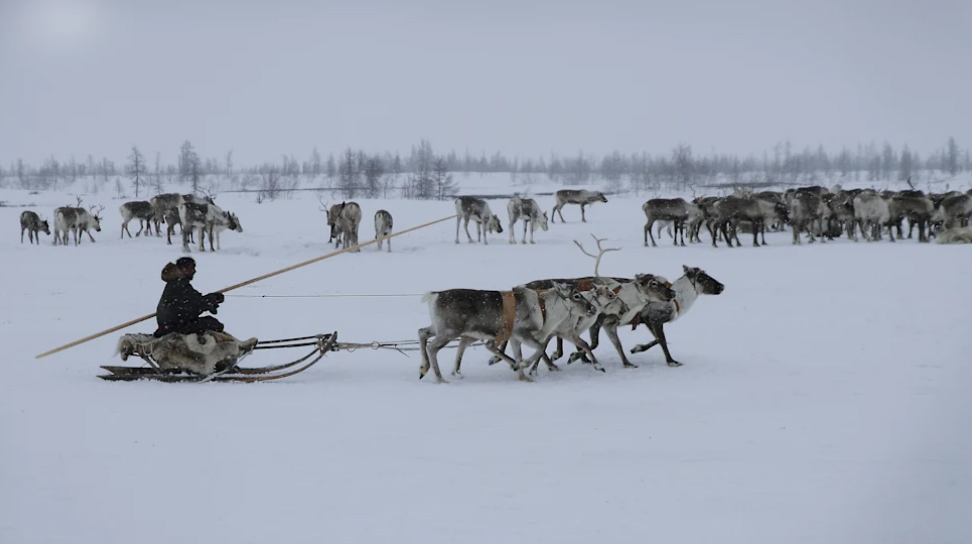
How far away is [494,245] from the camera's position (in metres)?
24.4

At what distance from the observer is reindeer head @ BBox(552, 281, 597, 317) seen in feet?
29.3

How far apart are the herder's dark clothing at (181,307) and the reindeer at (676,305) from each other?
16.6 feet

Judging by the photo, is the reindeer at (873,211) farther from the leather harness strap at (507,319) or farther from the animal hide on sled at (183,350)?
the animal hide on sled at (183,350)

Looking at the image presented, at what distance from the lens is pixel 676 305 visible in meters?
9.73

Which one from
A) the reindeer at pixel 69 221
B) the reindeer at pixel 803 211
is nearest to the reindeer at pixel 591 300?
the reindeer at pixel 803 211

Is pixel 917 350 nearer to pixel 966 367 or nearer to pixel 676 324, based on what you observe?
pixel 966 367

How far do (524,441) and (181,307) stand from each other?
432 cm

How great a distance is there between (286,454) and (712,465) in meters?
A: 3.12

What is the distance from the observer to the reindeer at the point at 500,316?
28.0ft

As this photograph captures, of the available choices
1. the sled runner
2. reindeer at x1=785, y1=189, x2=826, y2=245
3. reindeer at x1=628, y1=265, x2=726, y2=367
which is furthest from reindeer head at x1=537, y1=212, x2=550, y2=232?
the sled runner

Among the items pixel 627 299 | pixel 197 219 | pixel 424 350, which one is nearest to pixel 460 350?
pixel 424 350

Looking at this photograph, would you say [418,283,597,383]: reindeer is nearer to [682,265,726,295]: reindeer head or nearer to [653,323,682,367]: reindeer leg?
[653,323,682,367]: reindeer leg

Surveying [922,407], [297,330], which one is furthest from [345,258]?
[922,407]

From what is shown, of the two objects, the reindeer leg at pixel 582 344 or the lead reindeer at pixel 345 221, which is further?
the lead reindeer at pixel 345 221
